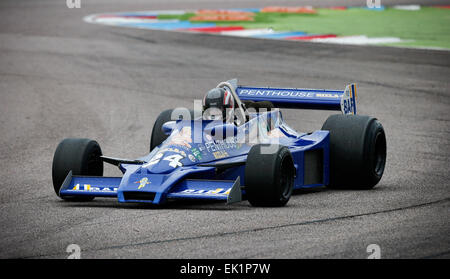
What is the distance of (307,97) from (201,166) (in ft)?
9.77

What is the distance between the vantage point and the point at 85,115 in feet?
53.3

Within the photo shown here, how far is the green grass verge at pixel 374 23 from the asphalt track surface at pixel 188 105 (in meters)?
2.59

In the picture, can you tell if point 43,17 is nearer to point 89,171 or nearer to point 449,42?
point 449,42

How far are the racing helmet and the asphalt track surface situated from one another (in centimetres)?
120

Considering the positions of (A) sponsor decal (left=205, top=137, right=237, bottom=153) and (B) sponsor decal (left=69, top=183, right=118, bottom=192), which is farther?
(A) sponsor decal (left=205, top=137, right=237, bottom=153)

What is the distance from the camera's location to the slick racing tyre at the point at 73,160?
9500 mm

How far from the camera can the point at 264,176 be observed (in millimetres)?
8695

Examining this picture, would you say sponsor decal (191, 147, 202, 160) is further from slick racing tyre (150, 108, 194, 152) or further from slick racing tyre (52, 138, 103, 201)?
slick racing tyre (150, 108, 194, 152)

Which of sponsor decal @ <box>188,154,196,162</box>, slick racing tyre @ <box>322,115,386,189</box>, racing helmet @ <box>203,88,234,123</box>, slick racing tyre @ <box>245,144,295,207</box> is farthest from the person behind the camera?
slick racing tyre @ <box>322,115,386,189</box>

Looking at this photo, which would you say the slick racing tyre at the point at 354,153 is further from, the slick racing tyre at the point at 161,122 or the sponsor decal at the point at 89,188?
the sponsor decal at the point at 89,188

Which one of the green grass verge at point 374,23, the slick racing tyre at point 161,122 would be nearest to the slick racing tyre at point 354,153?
the slick racing tyre at point 161,122

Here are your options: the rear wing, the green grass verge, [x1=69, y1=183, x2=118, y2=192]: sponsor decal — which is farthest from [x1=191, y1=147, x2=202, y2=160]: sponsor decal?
the green grass verge

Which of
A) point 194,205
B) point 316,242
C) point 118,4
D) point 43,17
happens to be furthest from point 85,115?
point 118,4

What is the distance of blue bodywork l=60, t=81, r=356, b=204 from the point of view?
8.70 metres
